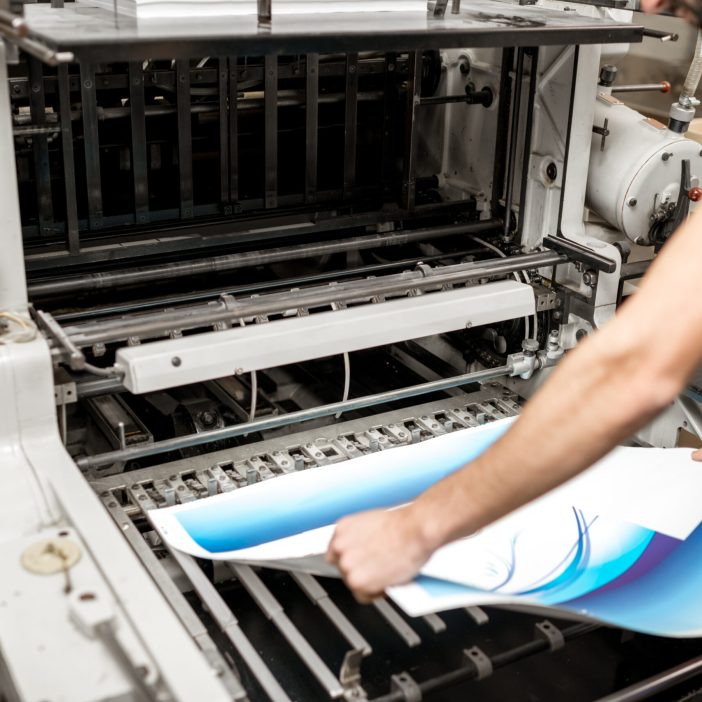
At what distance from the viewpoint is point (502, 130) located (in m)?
2.95

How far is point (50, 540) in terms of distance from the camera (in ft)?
5.50

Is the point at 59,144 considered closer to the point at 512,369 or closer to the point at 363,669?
the point at 512,369

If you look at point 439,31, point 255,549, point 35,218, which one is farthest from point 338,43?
point 35,218

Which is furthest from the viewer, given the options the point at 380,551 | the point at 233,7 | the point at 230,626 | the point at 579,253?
the point at 579,253

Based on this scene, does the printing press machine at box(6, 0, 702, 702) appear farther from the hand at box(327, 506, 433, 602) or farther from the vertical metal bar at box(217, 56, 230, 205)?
the hand at box(327, 506, 433, 602)

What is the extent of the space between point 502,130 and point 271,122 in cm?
66

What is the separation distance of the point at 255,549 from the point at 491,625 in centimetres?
60

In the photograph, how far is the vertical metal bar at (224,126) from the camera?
2.74 metres

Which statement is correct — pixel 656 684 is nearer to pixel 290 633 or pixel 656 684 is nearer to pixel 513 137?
pixel 290 633

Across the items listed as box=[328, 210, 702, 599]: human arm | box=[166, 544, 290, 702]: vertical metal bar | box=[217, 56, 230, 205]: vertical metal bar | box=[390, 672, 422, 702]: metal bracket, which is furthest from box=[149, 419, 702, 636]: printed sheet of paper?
box=[217, 56, 230, 205]: vertical metal bar

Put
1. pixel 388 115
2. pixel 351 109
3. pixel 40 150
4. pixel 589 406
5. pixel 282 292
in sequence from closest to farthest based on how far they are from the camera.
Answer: pixel 589 406, pixel 282 292, pixel 40 150, pixel 351 109, pixel 388 115

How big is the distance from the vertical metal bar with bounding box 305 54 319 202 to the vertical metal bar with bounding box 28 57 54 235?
709 millimetres

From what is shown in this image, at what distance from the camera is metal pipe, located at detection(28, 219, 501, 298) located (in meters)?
2.48

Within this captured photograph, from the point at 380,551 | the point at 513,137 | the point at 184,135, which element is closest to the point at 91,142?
the point at 184,135
